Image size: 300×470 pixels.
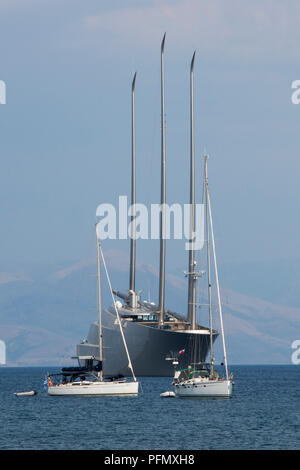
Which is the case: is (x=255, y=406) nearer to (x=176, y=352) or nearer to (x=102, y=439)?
(x=102, y=439)

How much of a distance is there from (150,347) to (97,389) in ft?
198

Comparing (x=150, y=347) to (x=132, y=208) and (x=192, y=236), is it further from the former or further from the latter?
(x=132, y=208)

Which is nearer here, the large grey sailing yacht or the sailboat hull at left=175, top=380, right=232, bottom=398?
the sailboat hull at left=175, top=380, right=232, bottom=398

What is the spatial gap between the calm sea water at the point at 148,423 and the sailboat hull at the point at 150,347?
49.7 metres

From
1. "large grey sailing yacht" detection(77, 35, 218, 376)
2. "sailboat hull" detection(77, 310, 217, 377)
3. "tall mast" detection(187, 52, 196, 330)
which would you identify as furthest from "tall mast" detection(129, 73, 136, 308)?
"sailboat hull" detection(77, 310, 217, 377)

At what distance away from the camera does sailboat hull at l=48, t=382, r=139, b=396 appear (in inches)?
4528

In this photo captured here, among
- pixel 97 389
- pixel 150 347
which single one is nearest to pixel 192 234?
pixel 150 347

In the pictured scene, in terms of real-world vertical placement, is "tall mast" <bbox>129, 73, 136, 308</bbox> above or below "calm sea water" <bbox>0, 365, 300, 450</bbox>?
above

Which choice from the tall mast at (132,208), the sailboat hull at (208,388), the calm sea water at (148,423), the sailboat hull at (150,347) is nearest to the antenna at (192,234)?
the sailboat hull at (150,347)

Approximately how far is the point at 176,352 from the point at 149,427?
91.8 meters

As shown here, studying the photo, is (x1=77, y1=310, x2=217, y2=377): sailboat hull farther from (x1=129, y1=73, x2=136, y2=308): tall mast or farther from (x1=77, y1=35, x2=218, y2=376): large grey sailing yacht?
(x1=129, y1=73, x2=136, y2=308): tall mast

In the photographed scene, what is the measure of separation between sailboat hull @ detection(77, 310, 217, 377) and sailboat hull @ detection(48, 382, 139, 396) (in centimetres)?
5401

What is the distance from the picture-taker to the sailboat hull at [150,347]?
575 feet
